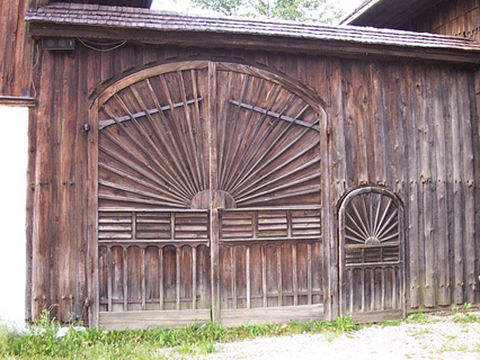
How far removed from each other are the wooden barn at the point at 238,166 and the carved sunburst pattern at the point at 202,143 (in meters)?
0.02

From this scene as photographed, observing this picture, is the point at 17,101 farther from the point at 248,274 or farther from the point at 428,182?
the point at 428,182

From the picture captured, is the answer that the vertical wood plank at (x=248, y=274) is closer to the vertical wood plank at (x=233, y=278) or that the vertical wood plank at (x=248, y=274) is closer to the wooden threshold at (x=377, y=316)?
the vertical wood plank at (x=233, y=278)

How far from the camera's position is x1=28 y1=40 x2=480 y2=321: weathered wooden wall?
20.2 ft

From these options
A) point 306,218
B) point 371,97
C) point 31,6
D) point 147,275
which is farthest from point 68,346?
point 371,97

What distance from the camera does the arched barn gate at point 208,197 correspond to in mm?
6359

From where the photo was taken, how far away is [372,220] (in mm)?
7113

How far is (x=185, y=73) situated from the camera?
6.68 m

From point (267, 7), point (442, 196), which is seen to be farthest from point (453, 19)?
point (267, 7)

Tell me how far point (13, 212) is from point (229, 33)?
3.54 m

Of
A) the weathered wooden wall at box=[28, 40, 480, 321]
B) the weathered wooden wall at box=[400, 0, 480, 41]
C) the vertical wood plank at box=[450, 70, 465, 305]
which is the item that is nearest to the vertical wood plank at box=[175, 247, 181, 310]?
the weathered wooden wall at box=[28, 40, 480, 321]

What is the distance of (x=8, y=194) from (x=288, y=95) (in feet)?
12.8

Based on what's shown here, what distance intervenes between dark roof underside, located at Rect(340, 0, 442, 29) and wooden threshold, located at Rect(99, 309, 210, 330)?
6295mm

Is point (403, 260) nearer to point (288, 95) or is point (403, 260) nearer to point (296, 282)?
point (296, 282)

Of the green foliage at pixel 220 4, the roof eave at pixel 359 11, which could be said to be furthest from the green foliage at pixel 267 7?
the roof eave at pixel 359 11
